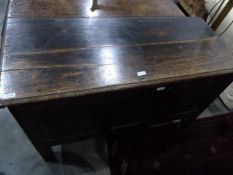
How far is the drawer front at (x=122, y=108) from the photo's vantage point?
2.63ft

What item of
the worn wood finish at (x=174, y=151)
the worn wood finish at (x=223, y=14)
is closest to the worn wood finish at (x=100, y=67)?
the worn wood finish at (x=174, y=151)

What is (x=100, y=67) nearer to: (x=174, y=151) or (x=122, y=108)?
(x=122, y=108)

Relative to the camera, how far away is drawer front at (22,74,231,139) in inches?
31.6

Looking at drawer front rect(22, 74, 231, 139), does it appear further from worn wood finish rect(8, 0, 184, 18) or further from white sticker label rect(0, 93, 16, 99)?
worn wood finish rect(8, 0, 184, 18)

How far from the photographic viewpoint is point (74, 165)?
1.22 m

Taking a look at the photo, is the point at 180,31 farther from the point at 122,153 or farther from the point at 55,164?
the point at 55,164

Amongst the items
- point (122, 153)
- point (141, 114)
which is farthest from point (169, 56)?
point (122, 153)

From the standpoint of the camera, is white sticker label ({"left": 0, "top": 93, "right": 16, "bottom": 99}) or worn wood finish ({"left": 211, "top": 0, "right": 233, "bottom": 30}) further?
worn wood finish ({"left": 211, "top": 0, "right": 233, "bottom": 30})

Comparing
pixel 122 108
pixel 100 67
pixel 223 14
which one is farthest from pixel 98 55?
pixel 223 14

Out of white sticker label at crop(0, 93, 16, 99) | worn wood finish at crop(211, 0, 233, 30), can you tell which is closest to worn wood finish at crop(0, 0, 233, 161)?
white sticker label at crop(0, 93, 16, 99)

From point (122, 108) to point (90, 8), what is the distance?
0.55 metres

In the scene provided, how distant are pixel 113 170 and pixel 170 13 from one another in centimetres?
101

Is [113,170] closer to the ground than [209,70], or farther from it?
closer to the ground

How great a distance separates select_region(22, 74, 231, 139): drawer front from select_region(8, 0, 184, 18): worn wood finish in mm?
462
